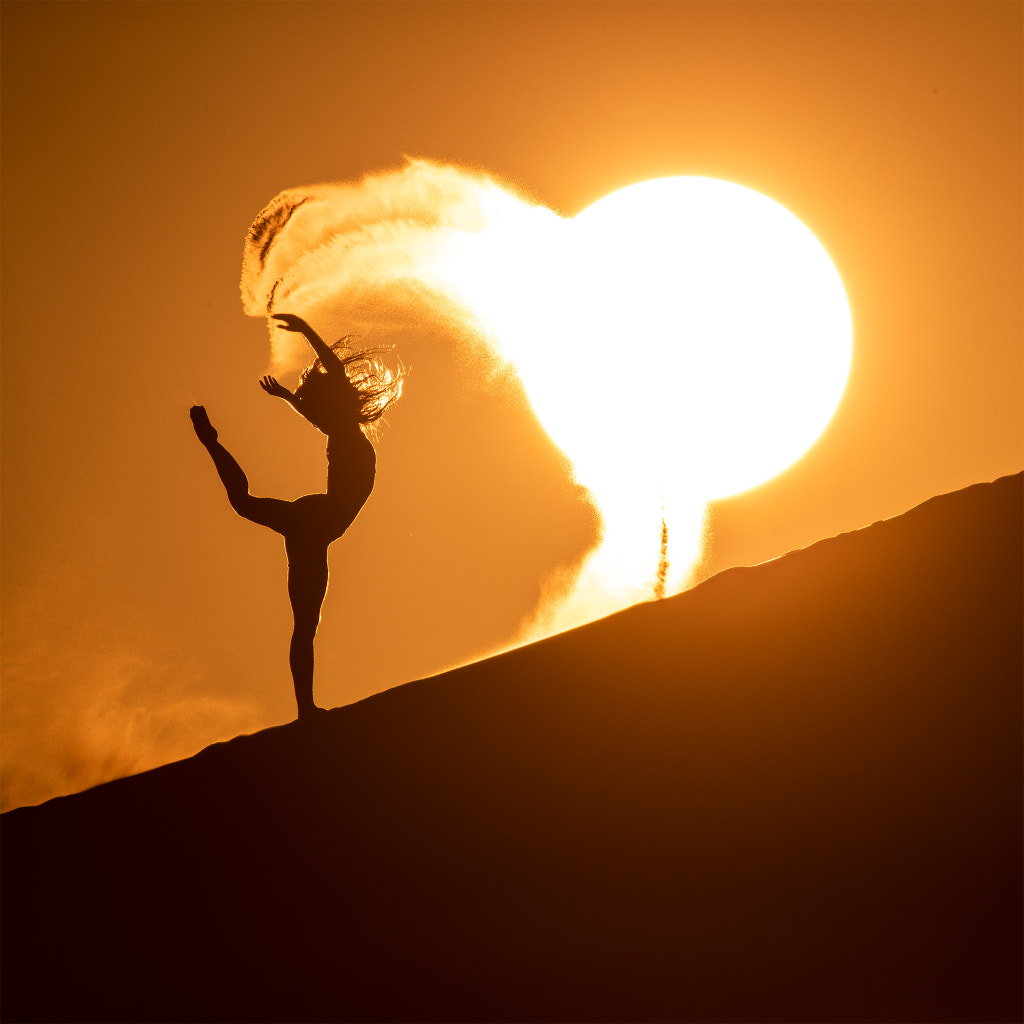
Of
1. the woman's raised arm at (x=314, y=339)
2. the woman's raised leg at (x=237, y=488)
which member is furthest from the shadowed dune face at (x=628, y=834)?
the woman's raised arm at (x=314, y=339)

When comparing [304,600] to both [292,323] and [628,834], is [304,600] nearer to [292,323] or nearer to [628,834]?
[292,323]

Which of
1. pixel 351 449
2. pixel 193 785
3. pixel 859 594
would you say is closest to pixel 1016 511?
pixel 859 594

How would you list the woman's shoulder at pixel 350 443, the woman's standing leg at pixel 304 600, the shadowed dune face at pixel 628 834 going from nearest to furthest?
the shadowed dune face at pixel 628 834 < the woman's standing leg at pixel 304 600 < the woman's shoulder at pixel 350 443

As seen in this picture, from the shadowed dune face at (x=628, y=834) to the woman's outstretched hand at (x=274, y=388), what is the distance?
216 centimetres

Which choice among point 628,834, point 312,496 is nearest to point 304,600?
point 312,496

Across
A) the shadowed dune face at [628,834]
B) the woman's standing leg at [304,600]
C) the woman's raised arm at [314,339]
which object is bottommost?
the shadowed dune face at [628,834]

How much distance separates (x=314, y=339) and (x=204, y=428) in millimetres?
957

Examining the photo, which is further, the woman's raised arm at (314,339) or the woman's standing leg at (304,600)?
the woman's raised arm at (314,339)

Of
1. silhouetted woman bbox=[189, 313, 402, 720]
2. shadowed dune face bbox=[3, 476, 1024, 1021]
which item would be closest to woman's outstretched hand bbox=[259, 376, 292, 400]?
silhouetted woman bbox=[189, 313, 402, 720]

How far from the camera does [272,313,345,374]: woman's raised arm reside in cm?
717

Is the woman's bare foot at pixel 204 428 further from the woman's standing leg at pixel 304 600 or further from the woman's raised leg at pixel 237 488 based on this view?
the woman's standing leg at pixel 304 600

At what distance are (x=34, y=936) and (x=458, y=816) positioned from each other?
2509 mm

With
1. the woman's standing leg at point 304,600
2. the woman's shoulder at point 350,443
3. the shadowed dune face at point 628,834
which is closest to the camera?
the shadowed dune face at point 628,834

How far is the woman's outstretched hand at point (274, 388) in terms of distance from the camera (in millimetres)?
7238
